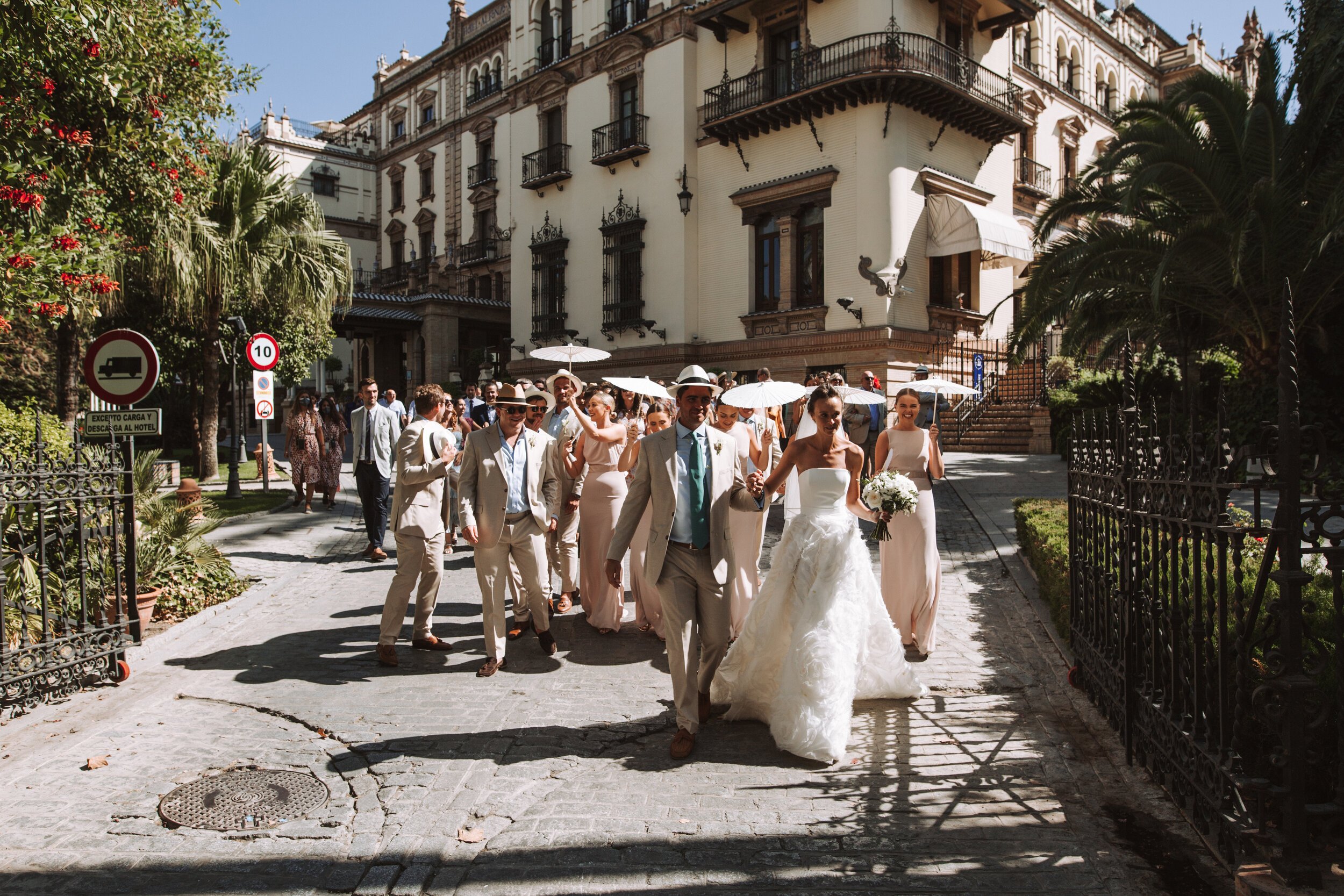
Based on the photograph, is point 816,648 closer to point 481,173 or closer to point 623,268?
point 623,268

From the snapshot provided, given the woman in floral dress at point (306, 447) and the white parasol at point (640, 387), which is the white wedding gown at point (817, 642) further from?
the woman in floral dress at point (306, 447)

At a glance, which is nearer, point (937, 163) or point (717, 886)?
point (717, 886)

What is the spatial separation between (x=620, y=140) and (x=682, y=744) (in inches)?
1039

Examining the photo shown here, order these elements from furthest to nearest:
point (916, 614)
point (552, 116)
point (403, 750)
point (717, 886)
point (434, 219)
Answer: point (434, 219) → point (552, 116) → point (916, 614) → point (403, 750) → point (717, 886)

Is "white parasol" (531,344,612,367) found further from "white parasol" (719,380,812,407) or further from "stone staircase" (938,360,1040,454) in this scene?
"stone staircase" (938,360,1040,454)

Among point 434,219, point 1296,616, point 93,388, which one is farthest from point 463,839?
point 434,219

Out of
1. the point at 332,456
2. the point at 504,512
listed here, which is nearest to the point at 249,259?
the point at 332,456

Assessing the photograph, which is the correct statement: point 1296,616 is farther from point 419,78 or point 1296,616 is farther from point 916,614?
point 419,78

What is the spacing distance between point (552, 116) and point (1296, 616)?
31.8m

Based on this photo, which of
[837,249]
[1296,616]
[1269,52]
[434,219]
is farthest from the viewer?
[434,219]

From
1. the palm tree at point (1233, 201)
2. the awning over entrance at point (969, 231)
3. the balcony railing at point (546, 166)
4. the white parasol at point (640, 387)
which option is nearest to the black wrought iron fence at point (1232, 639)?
the white parasol at point (640, 387)

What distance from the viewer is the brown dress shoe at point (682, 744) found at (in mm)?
4742

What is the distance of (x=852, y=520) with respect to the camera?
17.5ft

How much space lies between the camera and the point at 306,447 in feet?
46.7
